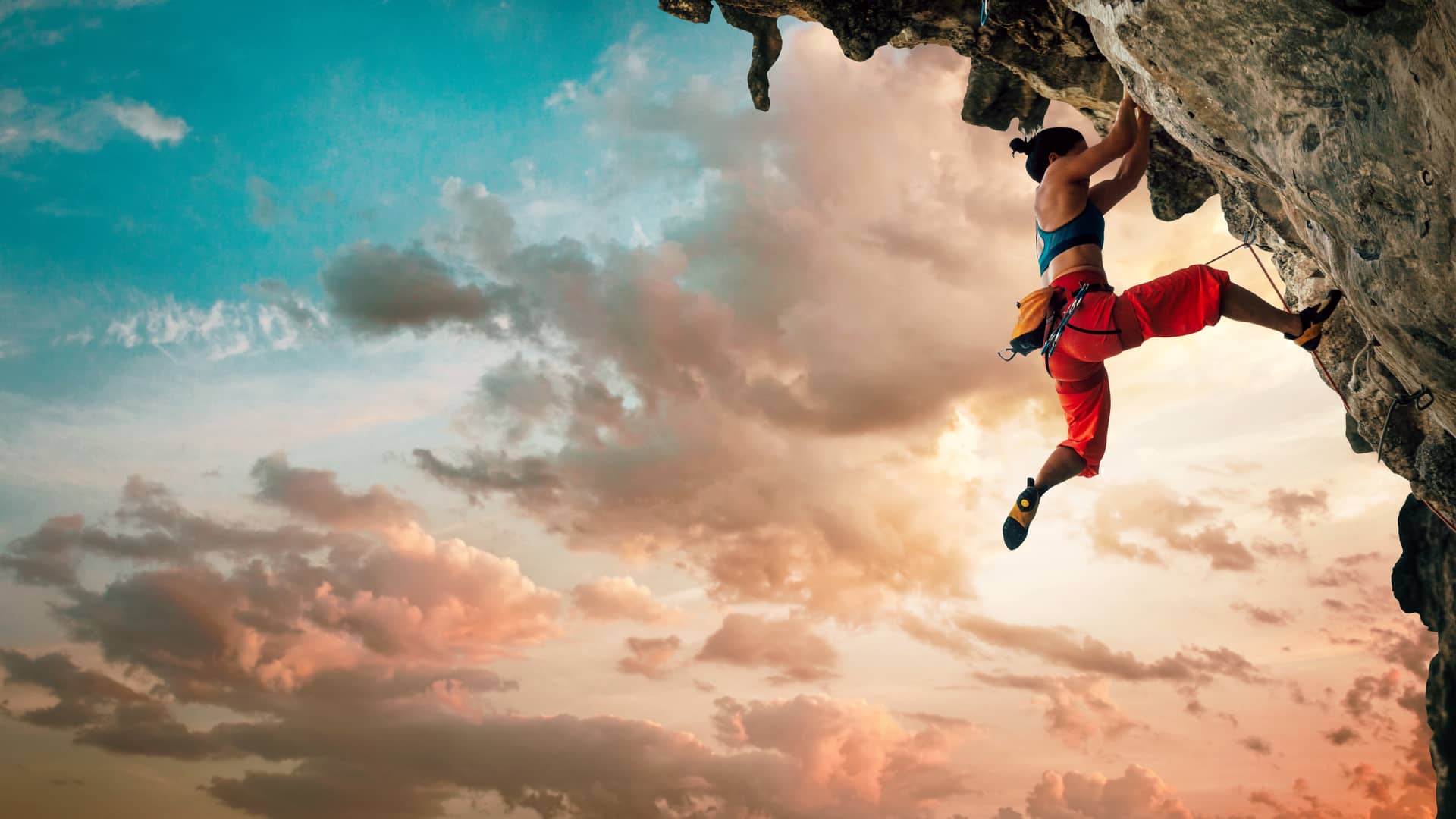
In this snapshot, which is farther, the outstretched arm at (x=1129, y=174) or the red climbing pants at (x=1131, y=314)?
the outstretched arm at (x=1129, y=174)

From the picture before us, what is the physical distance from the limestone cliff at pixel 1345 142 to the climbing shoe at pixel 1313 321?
0.84 feet

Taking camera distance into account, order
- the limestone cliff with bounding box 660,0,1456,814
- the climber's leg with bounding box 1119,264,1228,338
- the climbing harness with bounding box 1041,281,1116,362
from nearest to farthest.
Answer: the limestone cliff with bounding box 660,0,1456,814 → the climber's leg with bounding box 1119,264,1228,338 → the climbing harness with bounding box 1041,281,1116,362

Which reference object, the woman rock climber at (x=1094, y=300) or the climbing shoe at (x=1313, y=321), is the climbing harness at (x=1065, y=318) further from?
the climbing shoe at (x=1313, y=321)

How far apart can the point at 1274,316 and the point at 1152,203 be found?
4571mm

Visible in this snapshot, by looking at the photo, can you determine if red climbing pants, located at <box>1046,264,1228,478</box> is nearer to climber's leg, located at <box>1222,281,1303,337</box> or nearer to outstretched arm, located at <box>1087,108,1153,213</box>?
climber's leg, located at <box>1222,281,1303,337</box>

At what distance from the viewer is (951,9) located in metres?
10.2

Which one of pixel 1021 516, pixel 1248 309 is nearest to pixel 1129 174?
pixel 1248 309

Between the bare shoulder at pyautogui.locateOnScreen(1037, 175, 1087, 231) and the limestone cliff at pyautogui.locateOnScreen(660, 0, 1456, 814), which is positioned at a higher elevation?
the bare shoulder at pyautogui.locateOnScreen(1037, 175, 1087, 231)

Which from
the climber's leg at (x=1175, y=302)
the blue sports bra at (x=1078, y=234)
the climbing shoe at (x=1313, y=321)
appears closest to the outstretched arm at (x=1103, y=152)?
the blue sports bra at (x=1078, y=234)

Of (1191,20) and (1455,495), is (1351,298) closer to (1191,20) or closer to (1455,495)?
(1191,20)

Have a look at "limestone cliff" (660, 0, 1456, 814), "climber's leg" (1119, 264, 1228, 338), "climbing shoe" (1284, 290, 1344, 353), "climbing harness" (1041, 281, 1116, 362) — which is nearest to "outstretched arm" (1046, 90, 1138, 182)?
"limestone cliff" (660, 0, 1456, 814)

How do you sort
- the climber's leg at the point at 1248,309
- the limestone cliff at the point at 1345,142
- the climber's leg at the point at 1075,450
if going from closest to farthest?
the limestone cliff at the point at 1345,142, the climber's leg at the point at 1248,309, the climber's leg at the point at 1075,450

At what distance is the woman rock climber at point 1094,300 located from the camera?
6648mm

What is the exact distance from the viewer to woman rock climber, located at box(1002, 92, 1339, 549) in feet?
21.8
